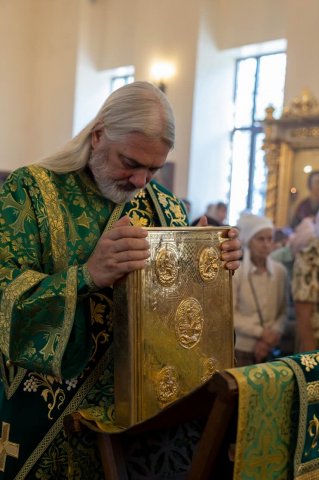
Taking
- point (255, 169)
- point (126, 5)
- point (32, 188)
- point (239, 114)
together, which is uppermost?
point (126, 5)

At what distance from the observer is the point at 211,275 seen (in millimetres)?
1825

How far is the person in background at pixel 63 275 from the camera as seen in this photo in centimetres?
172

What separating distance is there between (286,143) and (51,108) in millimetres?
6918

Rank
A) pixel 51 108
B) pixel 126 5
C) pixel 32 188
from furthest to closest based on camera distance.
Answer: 1. pixel 51 108
2. pixel 126 5
3. pixel 32 188

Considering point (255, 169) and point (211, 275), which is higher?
point (255, 169)

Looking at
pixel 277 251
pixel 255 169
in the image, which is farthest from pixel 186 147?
pixel 277 251

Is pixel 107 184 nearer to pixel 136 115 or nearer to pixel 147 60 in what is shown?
pixel 136 115

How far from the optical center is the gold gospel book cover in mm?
1610

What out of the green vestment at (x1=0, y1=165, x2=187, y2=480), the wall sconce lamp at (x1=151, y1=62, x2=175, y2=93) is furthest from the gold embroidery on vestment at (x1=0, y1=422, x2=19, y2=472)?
the wall sconce lamp at (x1=151, y1=62, x2=175, y2=93)

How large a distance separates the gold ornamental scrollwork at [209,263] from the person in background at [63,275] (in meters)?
0.03

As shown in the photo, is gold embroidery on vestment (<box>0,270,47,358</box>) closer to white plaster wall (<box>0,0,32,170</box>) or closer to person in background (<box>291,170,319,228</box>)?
person in background (<box>291,170,319,228</box>)

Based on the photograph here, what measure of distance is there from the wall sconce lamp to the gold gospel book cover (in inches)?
374

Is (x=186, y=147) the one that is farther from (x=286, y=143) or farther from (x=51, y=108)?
(x=51, y=108)

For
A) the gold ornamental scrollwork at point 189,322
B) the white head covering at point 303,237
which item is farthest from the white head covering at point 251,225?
the gold ornamental scrollwork at point 189,322
